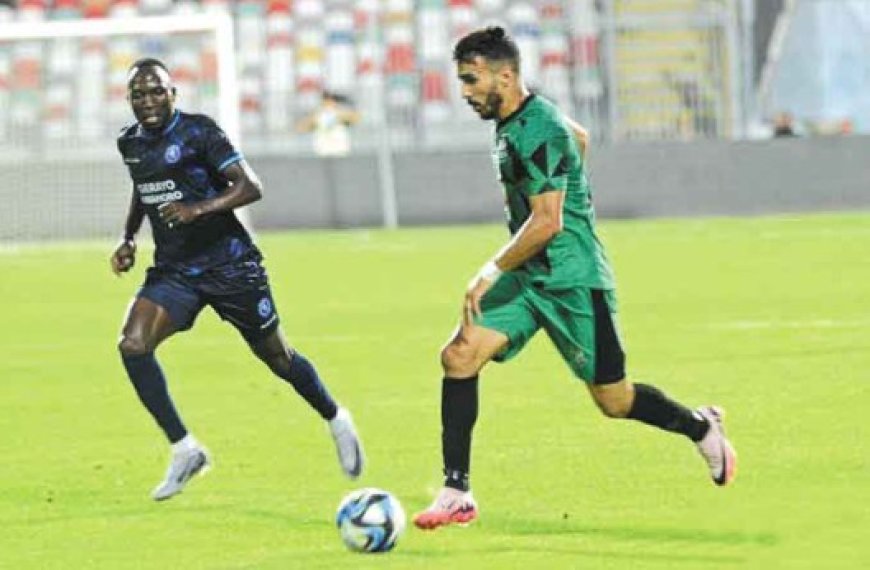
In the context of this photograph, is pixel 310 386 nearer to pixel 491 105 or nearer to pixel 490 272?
pixel 490 272

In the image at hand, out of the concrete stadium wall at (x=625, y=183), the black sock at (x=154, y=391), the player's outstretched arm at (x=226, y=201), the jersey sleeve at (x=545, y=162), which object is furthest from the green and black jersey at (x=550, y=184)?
the concrete stadium wall at (x=625, y=183)

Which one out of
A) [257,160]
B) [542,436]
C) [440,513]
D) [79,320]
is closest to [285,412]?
[542,436]

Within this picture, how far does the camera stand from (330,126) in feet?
122

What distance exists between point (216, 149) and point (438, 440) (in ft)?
7.68

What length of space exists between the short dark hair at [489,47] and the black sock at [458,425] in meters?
1.30

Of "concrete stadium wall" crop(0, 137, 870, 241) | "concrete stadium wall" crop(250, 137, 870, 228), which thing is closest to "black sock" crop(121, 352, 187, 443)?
"concrete stadium wall" crop(0, 137, 870, 241)

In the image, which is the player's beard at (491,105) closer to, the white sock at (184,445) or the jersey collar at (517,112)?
the jersey collar at (517,112)

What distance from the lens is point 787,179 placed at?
3666 centimetres

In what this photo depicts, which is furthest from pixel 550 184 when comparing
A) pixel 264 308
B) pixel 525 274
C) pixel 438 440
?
pixel 438 440

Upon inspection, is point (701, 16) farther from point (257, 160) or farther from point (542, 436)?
point (542, 436)

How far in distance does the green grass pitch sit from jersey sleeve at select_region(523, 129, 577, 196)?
1380 mm

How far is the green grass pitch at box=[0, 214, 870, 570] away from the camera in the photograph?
9.84 metres

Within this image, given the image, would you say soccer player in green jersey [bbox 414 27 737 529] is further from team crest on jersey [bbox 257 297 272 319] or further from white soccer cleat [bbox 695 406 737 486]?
team crest on jersey [bbox 257 297 272 319]

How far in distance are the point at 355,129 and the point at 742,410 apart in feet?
80.2
